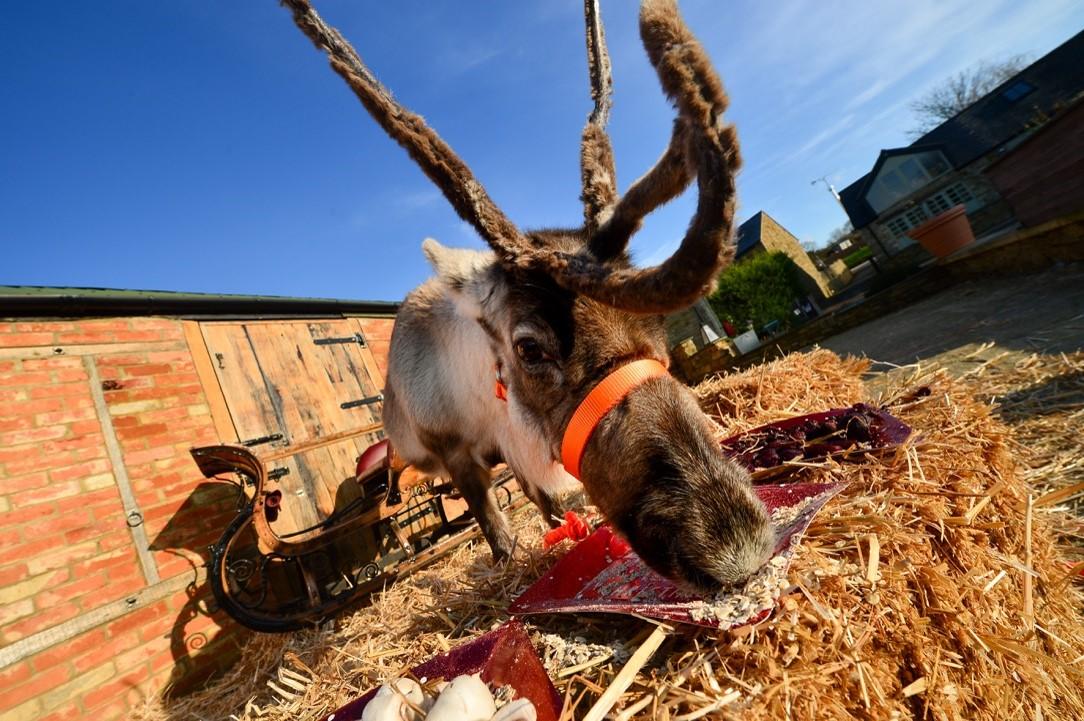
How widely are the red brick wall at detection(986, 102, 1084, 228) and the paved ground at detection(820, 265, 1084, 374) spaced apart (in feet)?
6.90

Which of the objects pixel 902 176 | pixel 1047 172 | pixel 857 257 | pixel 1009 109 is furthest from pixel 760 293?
pixel 1009 109

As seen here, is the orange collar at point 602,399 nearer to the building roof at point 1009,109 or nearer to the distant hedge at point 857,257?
the building roof at point 1009,109

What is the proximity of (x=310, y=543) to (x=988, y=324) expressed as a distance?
1034 cm

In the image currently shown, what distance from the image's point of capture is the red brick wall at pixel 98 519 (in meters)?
3.99

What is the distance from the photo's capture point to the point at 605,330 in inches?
74.4

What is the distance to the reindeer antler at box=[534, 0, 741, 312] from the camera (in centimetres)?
119

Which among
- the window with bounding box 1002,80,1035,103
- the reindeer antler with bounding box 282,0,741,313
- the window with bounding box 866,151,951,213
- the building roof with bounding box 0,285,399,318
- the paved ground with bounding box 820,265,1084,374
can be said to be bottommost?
the paved ground with bounding box 820,265,1084,374

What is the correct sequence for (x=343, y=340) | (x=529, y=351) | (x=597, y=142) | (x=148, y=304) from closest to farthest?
(x=529, y=351), (x=597, y=142), (x=148, y=304), (x=343, y=340)

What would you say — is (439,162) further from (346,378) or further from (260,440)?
(346,378)

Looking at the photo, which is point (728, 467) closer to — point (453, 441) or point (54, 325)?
point (453, 441)

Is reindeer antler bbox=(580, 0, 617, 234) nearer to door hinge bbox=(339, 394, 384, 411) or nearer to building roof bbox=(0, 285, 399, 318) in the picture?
door hinge bbox=(339, 394, 384, 411)

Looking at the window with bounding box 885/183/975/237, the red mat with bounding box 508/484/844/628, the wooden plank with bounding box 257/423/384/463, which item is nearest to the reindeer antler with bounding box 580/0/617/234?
the red mat with bounding box 508/484/844/628

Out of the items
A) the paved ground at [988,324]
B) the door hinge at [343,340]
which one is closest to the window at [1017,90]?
the paved ground at [988,324]

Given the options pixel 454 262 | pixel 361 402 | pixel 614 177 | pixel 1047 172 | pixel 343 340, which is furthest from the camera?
pixel 1047 172
